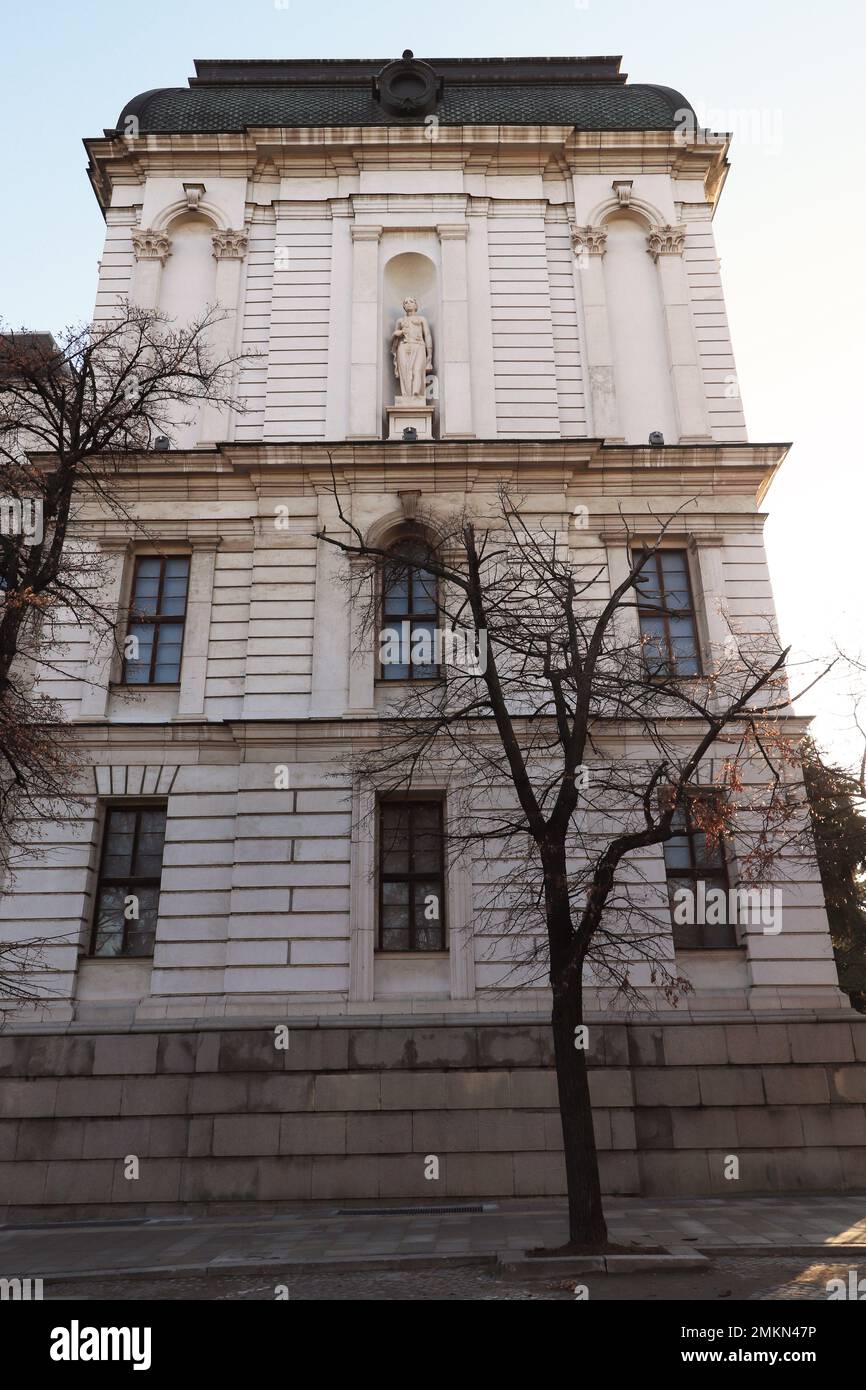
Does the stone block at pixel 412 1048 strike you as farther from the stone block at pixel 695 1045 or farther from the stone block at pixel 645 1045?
the stone block at pixel 695 1045

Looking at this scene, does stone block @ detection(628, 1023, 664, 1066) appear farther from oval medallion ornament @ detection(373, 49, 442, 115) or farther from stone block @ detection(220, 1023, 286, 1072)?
oval medallion ornament @ detection(373, 49, 442, 115)

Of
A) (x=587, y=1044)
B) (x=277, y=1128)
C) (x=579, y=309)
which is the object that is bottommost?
(x=277, y=1128)

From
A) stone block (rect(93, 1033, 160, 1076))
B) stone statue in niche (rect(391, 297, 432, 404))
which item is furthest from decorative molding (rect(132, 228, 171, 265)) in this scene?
stone block (rect(93, 1033, 160, 1076))

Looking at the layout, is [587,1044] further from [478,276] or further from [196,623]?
[478,276]

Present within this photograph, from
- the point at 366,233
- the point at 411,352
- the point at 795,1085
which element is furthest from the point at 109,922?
the point at 366,233

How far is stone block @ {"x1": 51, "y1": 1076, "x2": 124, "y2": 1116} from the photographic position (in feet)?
54.7

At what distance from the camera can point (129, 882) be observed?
18781 millimetres

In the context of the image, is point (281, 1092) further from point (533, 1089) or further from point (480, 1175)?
point (533, 1089)

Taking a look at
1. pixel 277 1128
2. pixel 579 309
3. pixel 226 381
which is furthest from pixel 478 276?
pixel 277 1128

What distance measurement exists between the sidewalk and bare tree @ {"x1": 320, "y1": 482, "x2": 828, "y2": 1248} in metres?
2.43

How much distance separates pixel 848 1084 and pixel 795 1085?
35.5 inches

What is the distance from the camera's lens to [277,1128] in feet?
54.1

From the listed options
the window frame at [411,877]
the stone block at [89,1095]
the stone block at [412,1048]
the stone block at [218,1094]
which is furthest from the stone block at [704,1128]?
the stone block at [89,1095]

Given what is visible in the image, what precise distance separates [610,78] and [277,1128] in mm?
27746
